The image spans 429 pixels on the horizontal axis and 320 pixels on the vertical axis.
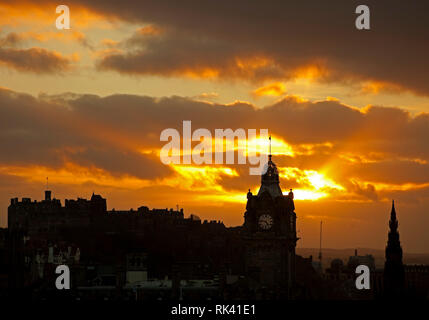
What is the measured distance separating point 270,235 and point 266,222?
1.72 metres

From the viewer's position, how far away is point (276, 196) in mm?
178125

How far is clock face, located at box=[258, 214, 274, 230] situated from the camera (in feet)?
578

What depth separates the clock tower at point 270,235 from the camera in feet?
573

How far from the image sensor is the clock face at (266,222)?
176250 mm

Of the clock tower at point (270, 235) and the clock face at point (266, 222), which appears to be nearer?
the clock tower at point (270, 235)

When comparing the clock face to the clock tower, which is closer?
the clock tower

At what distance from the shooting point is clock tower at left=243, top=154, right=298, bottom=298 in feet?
573

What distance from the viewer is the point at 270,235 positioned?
176 m
